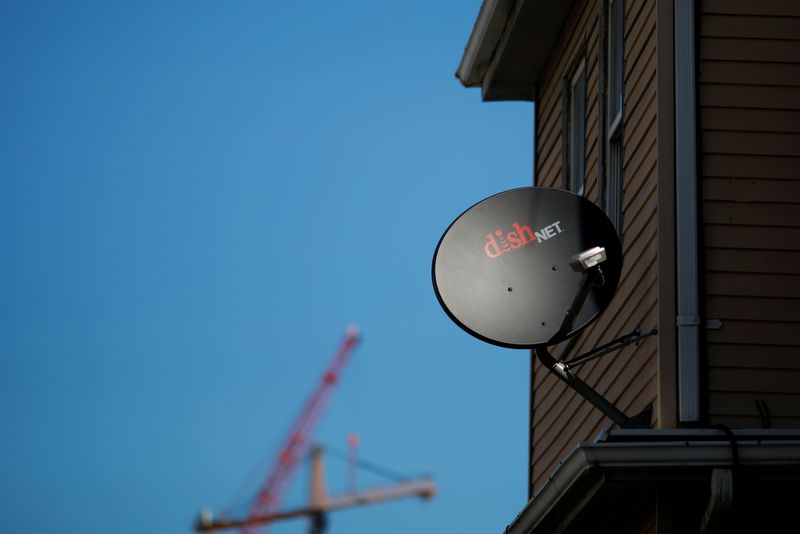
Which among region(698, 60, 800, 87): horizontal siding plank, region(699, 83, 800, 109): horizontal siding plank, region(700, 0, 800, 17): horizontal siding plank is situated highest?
region(700, 0, 800, 17): horizontal siding plank

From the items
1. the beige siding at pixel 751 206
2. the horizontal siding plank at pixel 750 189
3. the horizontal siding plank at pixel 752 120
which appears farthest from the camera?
the horizontal siding plank at pixel 752 120

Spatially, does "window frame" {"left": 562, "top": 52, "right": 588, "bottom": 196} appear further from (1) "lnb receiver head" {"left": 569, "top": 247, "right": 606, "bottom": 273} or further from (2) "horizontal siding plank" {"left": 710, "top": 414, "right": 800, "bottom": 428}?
(2) "horizontal siding plank" {"left": 710, "top": 414, "right": 800, "bottom": 428}

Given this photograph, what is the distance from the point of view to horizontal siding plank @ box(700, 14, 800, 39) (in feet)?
26.6

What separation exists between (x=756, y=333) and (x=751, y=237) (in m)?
0.55

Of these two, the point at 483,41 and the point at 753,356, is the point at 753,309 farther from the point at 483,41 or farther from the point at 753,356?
the point at 483,41

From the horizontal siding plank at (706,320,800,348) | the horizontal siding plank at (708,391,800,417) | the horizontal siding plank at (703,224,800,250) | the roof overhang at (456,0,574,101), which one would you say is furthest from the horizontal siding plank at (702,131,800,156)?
the roof overhang at (456,0,574,101)

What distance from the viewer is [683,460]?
6922 millimetres

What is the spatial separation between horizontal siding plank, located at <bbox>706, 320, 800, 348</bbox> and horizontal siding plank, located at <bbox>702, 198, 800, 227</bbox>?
57cm

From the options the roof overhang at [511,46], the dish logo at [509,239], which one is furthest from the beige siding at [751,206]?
the roof overhang at [511,46]

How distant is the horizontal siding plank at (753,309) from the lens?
24.7ft

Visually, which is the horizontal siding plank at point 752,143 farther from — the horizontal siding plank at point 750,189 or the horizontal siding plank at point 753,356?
the horizontal siding plank at point 753,356

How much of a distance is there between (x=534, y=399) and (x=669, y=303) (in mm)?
3485

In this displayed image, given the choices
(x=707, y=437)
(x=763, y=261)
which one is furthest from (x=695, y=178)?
(x=707, y=437)

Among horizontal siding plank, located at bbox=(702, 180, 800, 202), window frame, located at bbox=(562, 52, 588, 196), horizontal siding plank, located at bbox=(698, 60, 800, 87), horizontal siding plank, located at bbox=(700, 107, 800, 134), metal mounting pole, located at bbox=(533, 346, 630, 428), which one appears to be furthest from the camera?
window frame, located at bbox=(562, 52, 588, 196)
